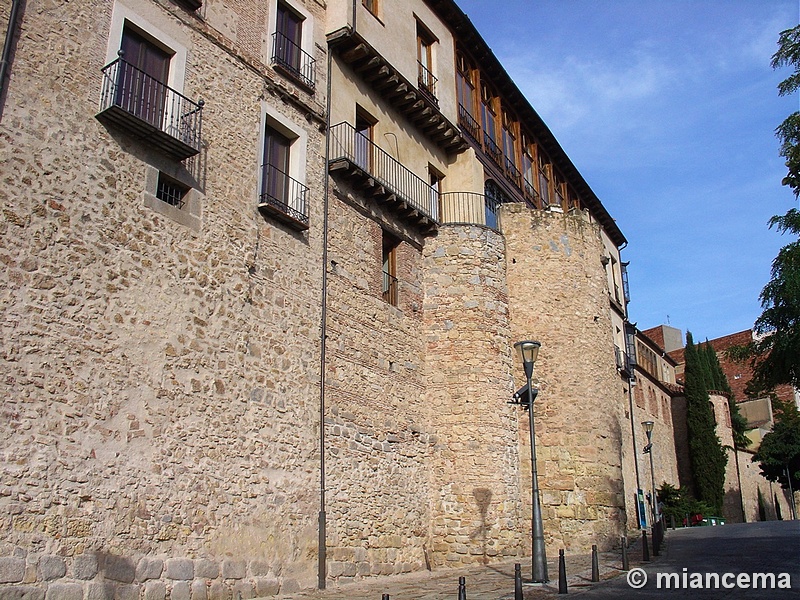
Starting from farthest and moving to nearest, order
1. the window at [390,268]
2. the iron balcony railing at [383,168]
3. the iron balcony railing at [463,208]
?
the iron balcony railing at [463,208], the window at [390,268], the iron balcony railing at [383,168]

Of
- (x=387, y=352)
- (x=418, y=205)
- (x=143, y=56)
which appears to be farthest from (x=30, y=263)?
(x=418, y=205)

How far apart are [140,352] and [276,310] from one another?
3249 mm

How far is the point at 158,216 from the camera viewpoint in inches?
464

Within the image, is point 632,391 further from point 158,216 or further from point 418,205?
point 158,216

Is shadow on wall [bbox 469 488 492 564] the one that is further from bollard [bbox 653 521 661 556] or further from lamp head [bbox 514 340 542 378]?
lamp head [bbox 514 340 542 378]

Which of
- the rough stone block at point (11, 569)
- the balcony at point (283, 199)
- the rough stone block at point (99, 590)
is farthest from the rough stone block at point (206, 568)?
the balcony at point (283, 199)

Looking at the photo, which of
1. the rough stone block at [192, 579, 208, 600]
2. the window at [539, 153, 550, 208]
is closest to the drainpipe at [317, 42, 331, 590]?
the rough stone block at [192, 579, 208, 600]

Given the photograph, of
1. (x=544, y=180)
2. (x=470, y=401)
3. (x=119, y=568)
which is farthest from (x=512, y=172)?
(x=119, y=568)

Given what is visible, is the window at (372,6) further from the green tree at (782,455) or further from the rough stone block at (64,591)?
the green tree at (782,455)

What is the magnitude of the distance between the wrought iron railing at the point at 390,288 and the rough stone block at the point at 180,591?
836 cm

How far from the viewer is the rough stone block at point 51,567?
8.99 metres

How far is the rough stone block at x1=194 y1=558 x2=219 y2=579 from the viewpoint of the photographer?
11070 millimetres

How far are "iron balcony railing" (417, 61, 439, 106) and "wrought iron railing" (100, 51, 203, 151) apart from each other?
831 cm

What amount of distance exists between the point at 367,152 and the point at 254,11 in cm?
420
